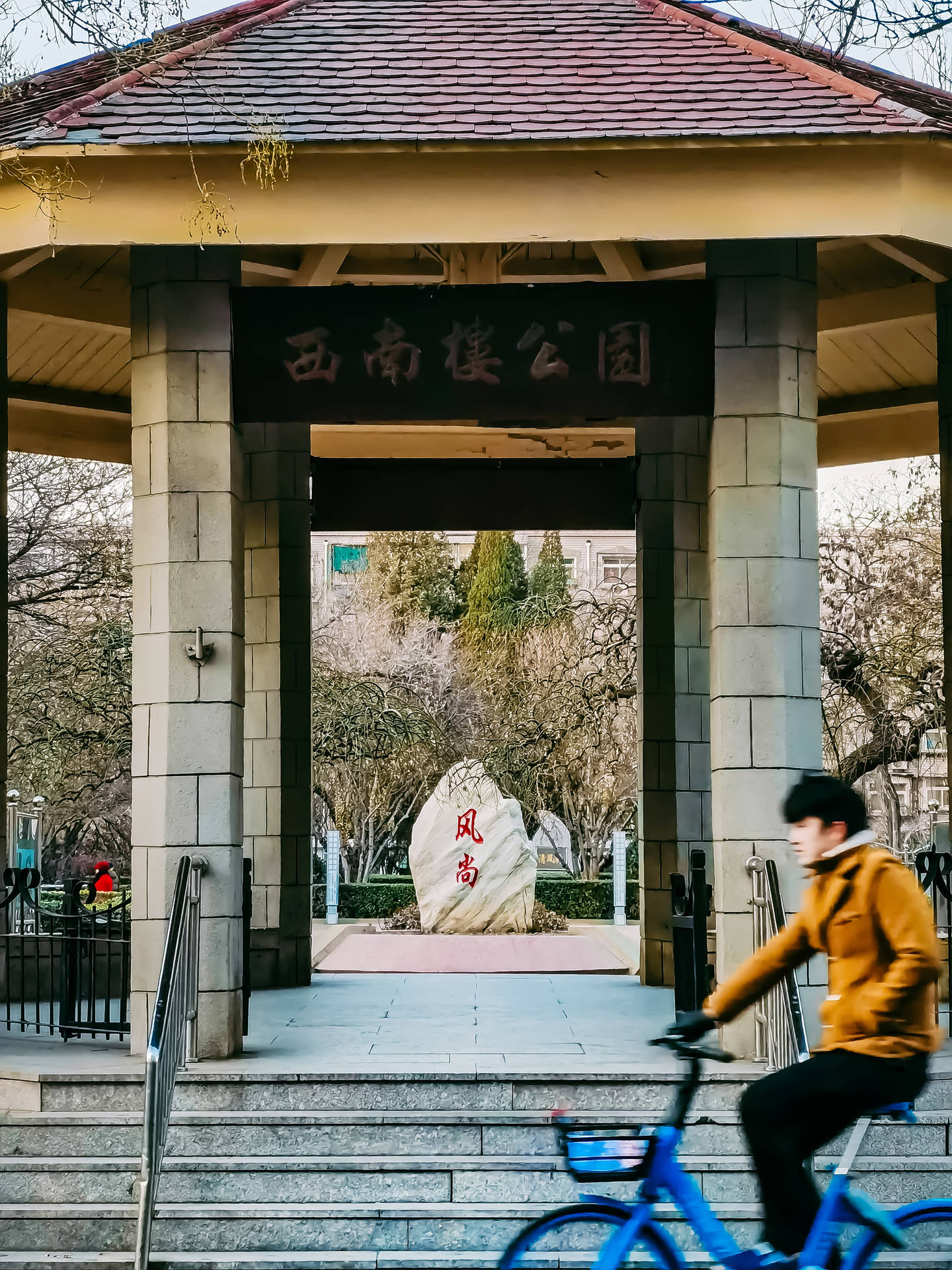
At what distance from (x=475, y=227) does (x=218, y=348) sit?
69.1 inches

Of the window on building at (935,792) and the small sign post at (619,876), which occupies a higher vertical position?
the window on building at (935,792)

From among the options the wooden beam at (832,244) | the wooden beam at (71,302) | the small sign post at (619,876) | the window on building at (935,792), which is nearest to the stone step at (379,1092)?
the wooden beam at (832,244)

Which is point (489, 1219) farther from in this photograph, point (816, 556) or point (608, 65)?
point (608, 65)

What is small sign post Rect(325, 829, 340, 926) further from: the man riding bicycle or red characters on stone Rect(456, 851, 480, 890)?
the man riding bicycle

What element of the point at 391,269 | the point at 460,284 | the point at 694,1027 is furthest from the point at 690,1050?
the point at 391,269

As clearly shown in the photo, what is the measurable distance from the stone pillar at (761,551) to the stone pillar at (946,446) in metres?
1.95

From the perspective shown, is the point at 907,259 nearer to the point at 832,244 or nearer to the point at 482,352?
the point at 832,244

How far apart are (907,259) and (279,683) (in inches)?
255

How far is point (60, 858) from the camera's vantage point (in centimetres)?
3366

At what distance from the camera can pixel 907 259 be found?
10781 millimetres

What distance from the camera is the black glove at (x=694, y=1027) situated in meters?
4.70

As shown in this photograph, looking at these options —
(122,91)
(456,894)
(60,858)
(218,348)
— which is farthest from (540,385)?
(60,858)

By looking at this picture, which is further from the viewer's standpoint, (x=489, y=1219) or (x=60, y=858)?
(x=60, y=858)

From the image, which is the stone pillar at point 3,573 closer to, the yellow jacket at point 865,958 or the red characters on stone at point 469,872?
the yellow jacket at point 865,958
